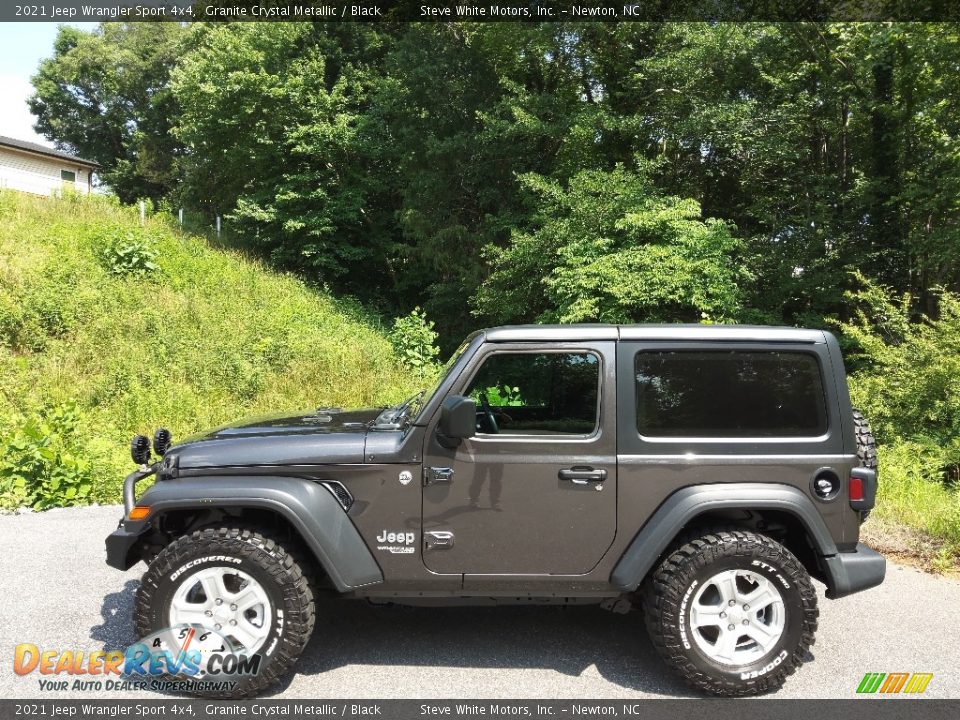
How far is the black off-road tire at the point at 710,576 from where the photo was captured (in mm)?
3297

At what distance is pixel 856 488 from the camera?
3434 millimetres

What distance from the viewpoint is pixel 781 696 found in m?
3.30

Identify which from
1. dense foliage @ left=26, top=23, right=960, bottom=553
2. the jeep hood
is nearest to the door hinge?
the jeep hood

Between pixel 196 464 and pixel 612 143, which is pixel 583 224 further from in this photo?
pixel 196 464

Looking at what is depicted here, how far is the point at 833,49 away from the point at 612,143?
489cm

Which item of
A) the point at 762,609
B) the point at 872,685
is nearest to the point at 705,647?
the point at 762,609

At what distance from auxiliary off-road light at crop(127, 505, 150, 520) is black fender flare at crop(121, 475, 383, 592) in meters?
0.02

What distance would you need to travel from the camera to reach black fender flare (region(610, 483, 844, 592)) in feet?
10.8

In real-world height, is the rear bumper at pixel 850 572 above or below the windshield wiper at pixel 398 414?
below

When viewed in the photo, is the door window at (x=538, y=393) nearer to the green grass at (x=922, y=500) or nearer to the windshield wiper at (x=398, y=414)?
the windshield wiper at (x=398, y=414)

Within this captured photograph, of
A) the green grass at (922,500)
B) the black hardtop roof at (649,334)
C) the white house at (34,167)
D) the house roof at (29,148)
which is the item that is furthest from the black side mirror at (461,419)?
the house roof at (29,148)

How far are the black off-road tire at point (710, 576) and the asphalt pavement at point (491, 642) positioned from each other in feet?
0.51

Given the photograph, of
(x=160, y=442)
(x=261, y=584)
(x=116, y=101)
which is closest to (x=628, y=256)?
(x=160, y=442)

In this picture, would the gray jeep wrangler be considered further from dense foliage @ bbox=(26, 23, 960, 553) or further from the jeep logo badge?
dense foliage @ bbox=(26, 23, 960, 553)
